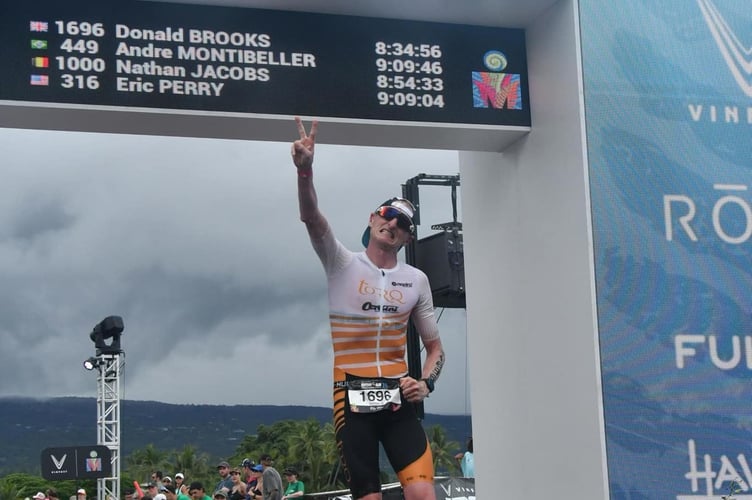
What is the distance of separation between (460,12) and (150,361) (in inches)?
1839

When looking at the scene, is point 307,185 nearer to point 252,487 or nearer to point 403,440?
point 403,440

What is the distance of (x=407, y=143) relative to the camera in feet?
21.1

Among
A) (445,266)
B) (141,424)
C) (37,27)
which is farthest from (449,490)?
(141,424)

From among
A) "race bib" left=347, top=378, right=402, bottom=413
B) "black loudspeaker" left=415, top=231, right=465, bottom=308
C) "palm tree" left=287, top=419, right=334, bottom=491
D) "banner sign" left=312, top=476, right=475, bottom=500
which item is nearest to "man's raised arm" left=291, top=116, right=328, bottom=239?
"race bib" left=347, top=378, right=402, bottom=413

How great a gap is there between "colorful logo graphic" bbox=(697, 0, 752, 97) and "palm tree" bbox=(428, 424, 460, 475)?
121ft

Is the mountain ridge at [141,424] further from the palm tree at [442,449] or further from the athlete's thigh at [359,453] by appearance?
the athlete's thigh at [359,453]

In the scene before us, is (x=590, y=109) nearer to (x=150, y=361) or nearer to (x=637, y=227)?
(x=637, y=227)

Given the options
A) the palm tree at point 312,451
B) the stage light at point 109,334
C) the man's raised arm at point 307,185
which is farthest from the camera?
the palm tree at point 312,451

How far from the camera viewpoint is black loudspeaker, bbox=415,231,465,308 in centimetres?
1316

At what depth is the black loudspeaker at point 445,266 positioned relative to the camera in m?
13.2

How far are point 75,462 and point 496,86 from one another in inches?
361

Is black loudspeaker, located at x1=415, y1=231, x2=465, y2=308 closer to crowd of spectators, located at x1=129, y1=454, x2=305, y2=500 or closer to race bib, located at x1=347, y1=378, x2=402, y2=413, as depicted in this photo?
crowd of spectators, located at x1=129, y1=454, x2=305, y2=500

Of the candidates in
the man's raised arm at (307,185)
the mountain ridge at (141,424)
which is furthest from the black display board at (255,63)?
the mountain ridge at (141,424)

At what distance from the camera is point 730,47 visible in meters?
6.40
